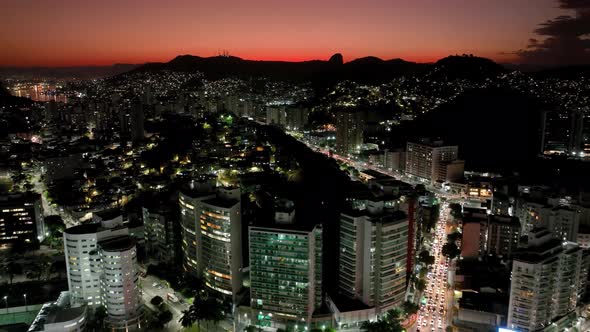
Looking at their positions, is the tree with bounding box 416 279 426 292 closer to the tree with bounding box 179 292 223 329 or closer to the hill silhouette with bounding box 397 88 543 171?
the tree with bounding box 179 292 223 329

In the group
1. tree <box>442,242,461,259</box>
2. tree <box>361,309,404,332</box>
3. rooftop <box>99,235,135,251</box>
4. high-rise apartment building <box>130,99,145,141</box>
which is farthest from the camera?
high-rise apartment building <box>130,99,145,141</box>

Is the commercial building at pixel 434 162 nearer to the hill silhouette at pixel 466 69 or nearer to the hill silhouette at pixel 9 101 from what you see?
the hill silhouette at pixel 466 69

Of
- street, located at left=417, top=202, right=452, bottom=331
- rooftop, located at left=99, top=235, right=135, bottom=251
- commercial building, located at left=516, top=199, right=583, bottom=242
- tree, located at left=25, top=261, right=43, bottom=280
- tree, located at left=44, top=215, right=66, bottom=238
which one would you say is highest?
rooftop, located at left=99, top=235, right=135, bottom=251

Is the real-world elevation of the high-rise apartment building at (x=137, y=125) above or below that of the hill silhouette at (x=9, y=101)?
below

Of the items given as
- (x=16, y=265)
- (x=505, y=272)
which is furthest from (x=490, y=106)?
(x=16, y=265)

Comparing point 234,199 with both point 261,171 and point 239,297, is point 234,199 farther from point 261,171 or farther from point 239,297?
point 261,171

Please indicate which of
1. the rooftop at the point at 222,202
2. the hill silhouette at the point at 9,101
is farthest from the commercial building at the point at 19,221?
the hill silhouette at the point at 9,101

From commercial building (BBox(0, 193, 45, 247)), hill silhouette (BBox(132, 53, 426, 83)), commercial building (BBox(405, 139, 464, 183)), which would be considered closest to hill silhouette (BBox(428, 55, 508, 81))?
hill silhouette (BBox(132, 53, 426, 83))
